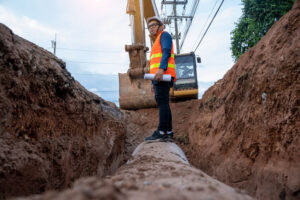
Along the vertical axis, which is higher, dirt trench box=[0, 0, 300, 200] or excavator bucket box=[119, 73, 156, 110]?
excavator bucket box=[119, 73, 156, 110]

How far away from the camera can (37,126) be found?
1549 mm

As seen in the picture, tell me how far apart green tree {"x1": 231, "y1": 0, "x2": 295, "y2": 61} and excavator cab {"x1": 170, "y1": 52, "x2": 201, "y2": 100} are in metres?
1.43

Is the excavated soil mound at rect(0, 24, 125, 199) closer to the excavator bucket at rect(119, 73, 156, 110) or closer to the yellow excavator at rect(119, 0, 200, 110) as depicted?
the yellow excavator at rect(119, 0, 200, 110)

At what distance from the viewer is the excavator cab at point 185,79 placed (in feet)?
22.6

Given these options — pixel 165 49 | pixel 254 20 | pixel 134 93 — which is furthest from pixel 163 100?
pixel 254 20

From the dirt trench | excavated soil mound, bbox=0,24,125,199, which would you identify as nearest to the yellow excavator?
the dirt trench

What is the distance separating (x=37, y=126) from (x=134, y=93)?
491cm

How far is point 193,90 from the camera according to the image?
6.89 metres

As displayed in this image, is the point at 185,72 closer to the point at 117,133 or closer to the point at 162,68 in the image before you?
the point at 162,68

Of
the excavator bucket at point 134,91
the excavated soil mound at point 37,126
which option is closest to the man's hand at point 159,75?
the excavated soil mound at point 37,126

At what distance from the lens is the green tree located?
593 cm

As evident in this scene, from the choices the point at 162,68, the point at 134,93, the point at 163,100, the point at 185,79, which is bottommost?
the point at 163,100

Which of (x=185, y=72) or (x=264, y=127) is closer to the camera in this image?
(x=264, y=127)

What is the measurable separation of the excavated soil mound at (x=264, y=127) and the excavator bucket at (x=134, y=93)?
276 cm
